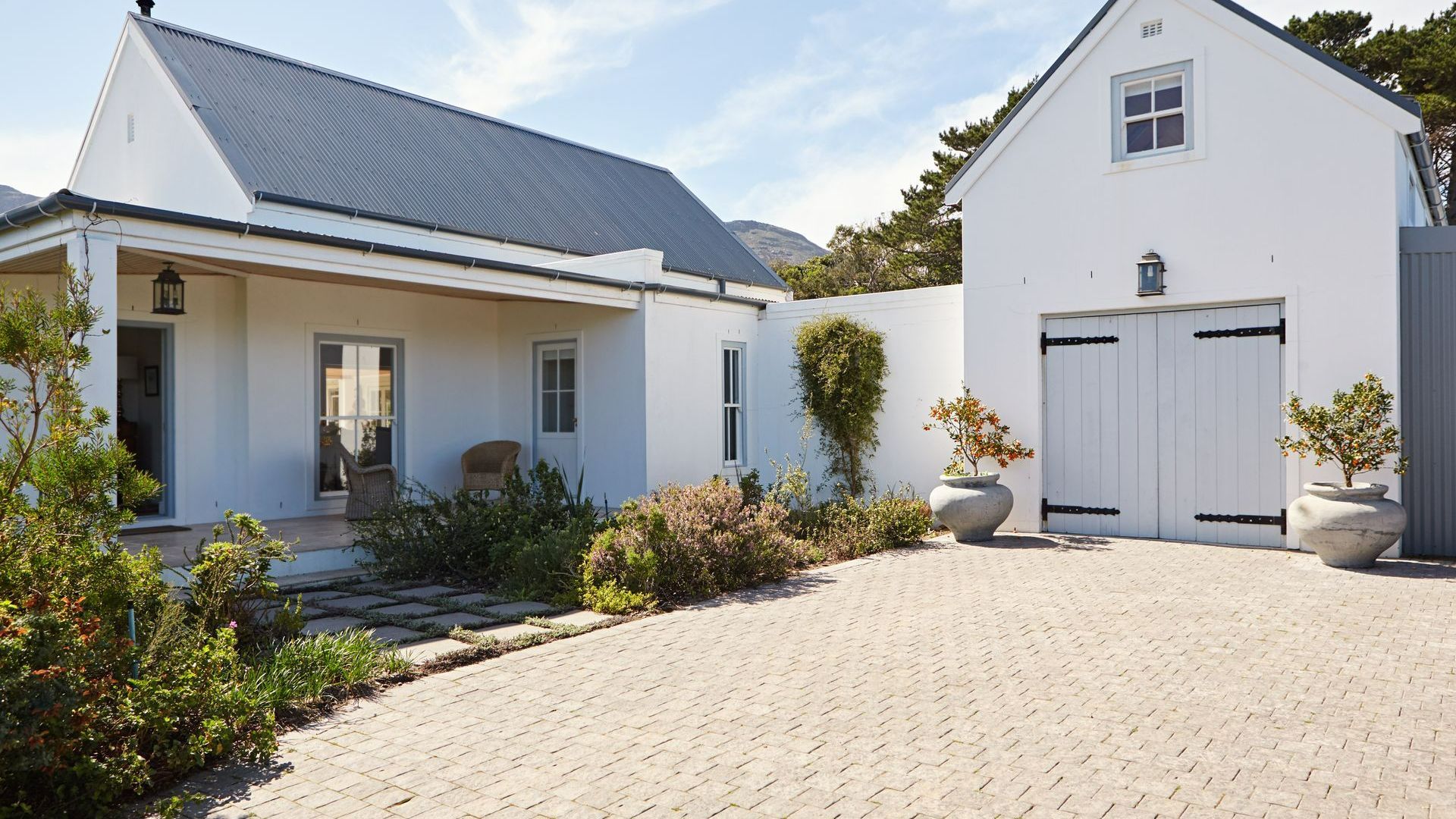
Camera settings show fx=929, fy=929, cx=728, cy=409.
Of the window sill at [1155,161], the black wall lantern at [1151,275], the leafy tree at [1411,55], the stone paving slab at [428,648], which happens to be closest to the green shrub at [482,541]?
the stone paving slab at [428,648]

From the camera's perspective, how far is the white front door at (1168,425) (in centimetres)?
877

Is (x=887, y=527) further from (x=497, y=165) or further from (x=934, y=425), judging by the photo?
(x=497, y=165)

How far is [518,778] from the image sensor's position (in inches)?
140

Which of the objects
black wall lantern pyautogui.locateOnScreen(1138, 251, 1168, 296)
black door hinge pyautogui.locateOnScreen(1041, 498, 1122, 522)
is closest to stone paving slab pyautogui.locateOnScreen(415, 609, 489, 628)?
black door hinge pyautogui.locateOnScreen(1041, 498, 1122, 522)

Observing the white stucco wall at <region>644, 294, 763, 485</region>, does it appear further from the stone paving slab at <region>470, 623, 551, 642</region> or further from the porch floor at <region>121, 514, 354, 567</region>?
the stone paving slab at <region>470, 623, 551, 642</region>

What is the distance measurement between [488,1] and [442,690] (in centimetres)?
919

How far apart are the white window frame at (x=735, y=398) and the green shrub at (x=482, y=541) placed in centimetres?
392

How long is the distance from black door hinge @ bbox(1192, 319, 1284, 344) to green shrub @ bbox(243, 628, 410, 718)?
7.85m

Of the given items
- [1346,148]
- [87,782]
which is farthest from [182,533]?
[1346,148]

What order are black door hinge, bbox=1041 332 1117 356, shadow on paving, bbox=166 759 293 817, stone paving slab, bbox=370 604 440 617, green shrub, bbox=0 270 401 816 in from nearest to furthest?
green shrub, bbox=0 270 401 816 → shadow on paving, bbox=166 759 293 817 → stone paving slab, bbox=370 604 440 617 → black door hinge, bbox=1041 332 1117 356

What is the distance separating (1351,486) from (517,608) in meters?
6.77

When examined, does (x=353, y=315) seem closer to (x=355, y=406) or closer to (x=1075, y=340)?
(x=355, y=406)

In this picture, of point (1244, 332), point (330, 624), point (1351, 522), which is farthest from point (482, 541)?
point (1244, 332)

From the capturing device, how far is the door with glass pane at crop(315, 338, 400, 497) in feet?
33.6
